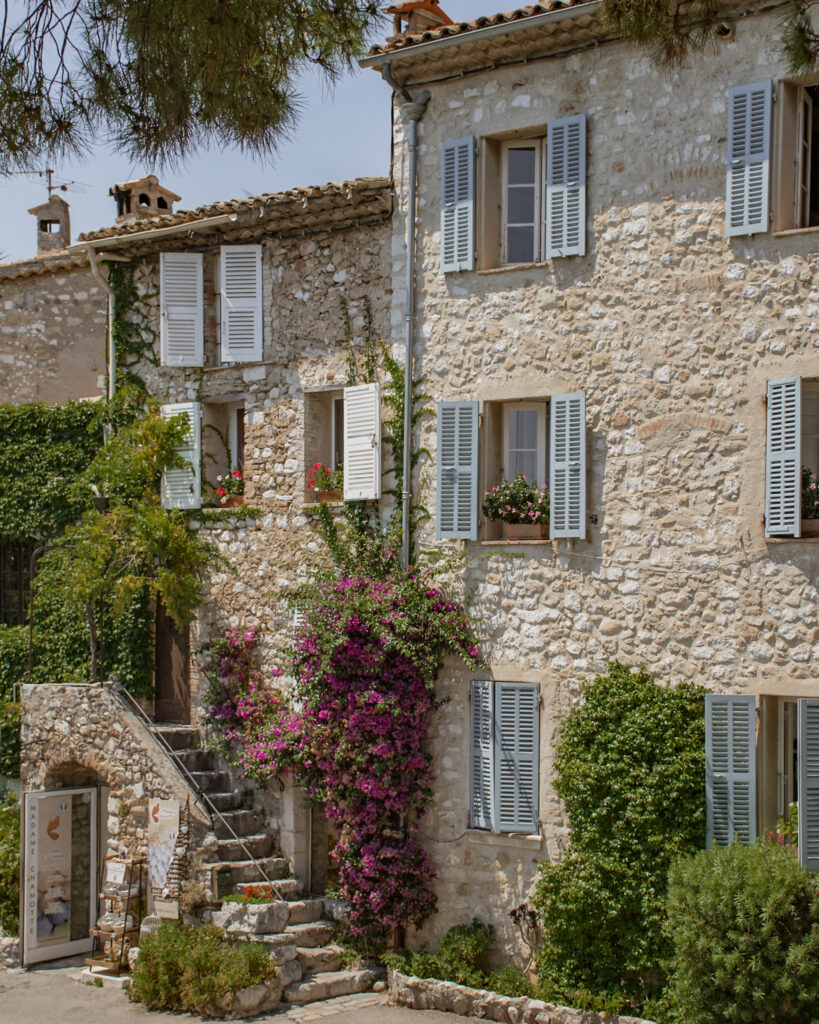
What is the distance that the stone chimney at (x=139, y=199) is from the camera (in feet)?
65.5

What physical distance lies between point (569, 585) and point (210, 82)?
633 cm

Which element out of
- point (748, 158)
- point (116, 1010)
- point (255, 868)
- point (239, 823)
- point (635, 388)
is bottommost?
Result: point (116, 1010)

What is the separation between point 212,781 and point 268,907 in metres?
2.04

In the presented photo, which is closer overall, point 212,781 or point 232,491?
point 212,781

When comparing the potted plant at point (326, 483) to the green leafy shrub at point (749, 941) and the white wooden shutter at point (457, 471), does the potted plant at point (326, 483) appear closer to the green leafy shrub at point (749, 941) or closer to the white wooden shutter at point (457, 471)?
the white wooden shutter at point (457, 471)

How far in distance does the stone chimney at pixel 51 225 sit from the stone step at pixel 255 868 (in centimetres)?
1190

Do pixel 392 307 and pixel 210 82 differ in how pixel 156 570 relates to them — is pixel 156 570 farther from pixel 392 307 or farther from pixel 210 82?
pixel 210 82

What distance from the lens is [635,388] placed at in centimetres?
1248

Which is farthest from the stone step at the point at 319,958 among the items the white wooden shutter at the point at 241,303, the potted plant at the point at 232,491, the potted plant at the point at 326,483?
the white wooden shutter at the point at 241,303

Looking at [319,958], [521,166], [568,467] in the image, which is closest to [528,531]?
[568,467]

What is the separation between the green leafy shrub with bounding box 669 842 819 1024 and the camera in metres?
10.4

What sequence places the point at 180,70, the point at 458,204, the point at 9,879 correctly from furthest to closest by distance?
1. the point at 9,879
2. the point at 458,204
3. the point at 180,70

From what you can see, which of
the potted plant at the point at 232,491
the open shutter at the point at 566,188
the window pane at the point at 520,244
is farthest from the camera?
the potted plant at the point at 232,491

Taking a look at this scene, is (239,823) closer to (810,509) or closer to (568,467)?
(568,467)
